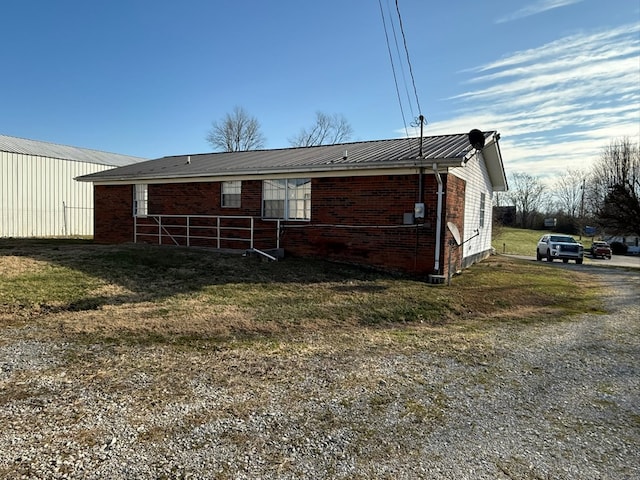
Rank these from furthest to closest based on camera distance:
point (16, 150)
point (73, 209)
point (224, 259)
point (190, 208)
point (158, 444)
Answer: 1. point (73, 209)
2. point (16, 150)
3. point (190, 208)
4. point (224, 259)
5. point (158, 444)

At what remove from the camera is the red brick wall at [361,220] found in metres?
11.2

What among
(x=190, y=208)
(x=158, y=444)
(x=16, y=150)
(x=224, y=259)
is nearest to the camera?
(x=158, y=444)

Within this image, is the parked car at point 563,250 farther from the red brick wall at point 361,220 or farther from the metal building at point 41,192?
the metal building at point 41,192

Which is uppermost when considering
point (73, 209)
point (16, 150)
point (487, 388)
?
point (16, 150)

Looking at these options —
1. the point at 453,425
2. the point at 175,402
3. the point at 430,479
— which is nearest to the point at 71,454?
the point at 175,402

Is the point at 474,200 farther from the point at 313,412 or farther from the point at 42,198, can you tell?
the point at 42,198

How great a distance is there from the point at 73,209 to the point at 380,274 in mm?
22907

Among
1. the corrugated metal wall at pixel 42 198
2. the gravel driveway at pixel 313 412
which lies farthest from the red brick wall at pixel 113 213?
the gravel driveway at pixel 313 412

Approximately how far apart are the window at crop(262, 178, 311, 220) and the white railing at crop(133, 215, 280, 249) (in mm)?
385

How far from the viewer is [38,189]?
24.8 m

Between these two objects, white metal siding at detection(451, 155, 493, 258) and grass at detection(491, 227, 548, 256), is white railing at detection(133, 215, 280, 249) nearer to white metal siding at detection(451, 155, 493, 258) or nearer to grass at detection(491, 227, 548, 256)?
white metal siding at detection(451, 155, 493, 258)

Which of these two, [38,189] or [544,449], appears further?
[38,189]

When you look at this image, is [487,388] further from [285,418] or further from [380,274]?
[380,274]

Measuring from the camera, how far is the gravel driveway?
2869 millimetres
